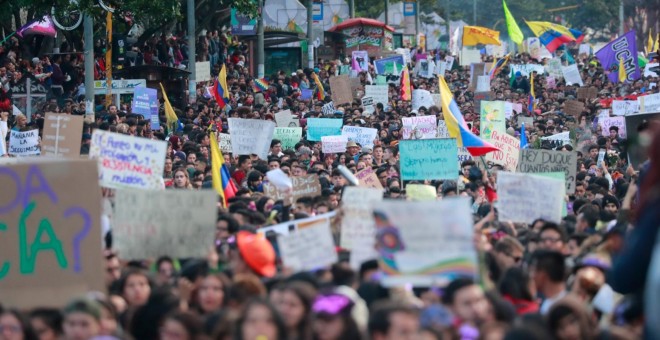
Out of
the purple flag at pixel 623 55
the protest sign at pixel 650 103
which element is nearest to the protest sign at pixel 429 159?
the protest sign at pixel 650 103

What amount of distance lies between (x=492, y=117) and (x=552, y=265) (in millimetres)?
12977

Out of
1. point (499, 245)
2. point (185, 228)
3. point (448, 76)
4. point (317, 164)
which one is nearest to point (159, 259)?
point (185, 228)

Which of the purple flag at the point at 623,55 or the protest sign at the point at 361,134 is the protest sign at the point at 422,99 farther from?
the protest sign at the point at 361,134

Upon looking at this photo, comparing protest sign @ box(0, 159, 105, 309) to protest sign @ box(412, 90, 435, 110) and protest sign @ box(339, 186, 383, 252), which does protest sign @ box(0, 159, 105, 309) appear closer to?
protest sign @ box(339, 186, 383, 252)

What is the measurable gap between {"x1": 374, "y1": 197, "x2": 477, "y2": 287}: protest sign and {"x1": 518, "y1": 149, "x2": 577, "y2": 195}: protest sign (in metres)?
8.09

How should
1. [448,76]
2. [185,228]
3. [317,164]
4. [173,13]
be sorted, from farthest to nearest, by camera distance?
[448,76] → [173,13] → [317,164] → [185,228]

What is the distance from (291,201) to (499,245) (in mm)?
4021

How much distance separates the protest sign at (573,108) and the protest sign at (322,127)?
8522 mm

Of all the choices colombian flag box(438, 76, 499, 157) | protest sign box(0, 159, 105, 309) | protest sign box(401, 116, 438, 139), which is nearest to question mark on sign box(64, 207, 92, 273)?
protest sign box(0, 159, 105, 309)

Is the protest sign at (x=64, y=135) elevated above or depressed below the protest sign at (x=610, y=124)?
above

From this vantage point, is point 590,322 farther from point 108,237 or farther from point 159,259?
point 108,237

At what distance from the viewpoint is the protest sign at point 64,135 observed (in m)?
12.9

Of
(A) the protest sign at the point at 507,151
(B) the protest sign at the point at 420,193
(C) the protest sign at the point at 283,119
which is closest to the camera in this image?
(B) the protest sign at the point at 420,193

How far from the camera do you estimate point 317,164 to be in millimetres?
17250
